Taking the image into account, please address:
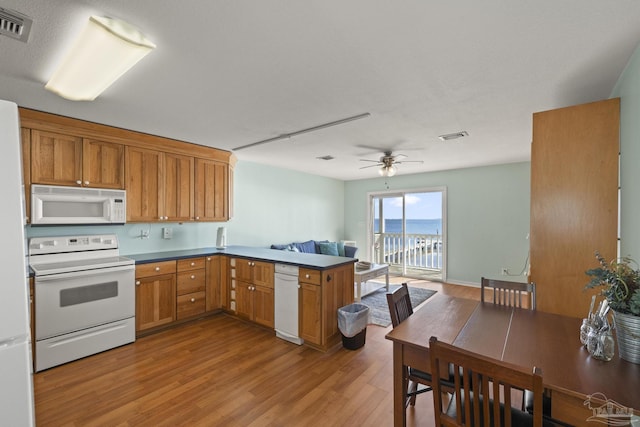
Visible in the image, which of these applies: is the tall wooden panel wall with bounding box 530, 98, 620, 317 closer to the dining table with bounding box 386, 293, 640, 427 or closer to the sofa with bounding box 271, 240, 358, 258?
the dining table with bounding box 386, 293, 640, 427

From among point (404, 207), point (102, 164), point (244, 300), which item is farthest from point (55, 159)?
point (404, 207)

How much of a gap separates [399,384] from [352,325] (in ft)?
4.17

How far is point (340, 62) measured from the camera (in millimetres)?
1855

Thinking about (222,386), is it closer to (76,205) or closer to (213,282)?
(213,282)

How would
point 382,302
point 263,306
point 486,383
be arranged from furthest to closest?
point 382,302 < point 263,306 < point 486,383

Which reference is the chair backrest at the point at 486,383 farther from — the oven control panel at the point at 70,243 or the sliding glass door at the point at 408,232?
the sliding glass door at the point at 408,232

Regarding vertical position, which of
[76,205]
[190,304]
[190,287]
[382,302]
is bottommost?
[382,302]

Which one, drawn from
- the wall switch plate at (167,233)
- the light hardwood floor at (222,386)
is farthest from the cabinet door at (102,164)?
the light hardwood floor at (222,386)

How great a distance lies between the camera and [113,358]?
2.72 meters

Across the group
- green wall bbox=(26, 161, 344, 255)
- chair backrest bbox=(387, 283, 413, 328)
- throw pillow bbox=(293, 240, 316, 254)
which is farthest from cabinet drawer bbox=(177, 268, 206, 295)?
chair backrest bbox=(387, 283, 413, 328)

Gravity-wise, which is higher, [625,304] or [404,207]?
[404,207]

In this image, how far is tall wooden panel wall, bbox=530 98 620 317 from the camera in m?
2.00

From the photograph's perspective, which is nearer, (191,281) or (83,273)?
(83,273)

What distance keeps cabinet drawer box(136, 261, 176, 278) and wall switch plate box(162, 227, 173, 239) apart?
69cm
